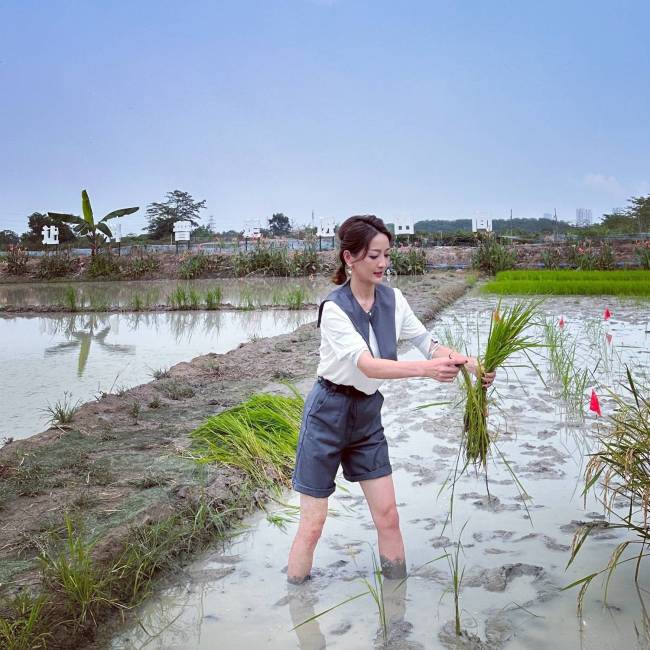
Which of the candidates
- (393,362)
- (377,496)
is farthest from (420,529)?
(393,362)

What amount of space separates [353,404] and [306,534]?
415 mm

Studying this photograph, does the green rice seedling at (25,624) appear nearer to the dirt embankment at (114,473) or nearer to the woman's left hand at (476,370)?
the dirt embankment at (114,473)

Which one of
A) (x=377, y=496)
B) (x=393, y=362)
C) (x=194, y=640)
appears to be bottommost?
(x=194, y=640)

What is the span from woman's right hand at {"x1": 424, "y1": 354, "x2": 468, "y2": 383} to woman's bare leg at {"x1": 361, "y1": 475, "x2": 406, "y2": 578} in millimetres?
358

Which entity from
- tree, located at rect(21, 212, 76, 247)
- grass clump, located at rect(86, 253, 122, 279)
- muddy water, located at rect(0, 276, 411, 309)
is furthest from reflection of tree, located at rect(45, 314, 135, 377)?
tree, located at rect(21, 212, 76, 247)

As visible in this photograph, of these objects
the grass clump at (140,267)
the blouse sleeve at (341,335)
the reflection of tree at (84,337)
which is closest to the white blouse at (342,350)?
the blouse sleeve at (341,335)

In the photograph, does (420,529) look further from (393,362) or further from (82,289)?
(82,289)

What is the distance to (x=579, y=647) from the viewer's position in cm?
206

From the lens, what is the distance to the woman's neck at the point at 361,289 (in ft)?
7.80

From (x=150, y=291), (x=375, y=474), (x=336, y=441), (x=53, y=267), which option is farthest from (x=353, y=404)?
(x=53, y=267)

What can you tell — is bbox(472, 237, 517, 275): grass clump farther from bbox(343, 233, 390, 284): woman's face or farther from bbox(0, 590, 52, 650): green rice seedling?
bbox(0, 590, 52, 650): green rice seedling

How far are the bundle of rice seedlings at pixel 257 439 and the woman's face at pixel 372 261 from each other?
1.32 meters

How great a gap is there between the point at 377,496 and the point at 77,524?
1098mm

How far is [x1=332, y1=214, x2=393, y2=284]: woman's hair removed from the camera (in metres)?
2.31
